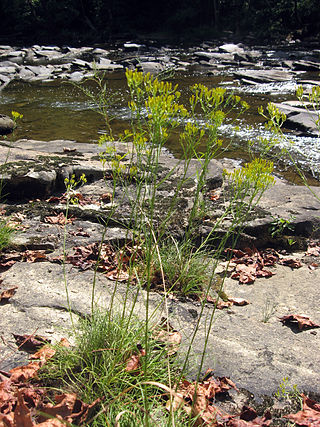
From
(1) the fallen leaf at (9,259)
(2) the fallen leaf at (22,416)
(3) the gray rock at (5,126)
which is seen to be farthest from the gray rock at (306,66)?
(2) the fallen leaf at (22,416)

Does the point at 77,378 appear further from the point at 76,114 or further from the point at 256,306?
the point at 76,114

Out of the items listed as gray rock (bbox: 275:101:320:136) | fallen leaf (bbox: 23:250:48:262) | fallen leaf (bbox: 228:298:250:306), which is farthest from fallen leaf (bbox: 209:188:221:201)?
gray rock (bbox: 275:101:320:136)

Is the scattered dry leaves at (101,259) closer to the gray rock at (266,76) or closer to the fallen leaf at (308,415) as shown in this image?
the fallen leaf at (308,415)

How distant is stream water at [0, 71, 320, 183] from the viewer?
7.96m

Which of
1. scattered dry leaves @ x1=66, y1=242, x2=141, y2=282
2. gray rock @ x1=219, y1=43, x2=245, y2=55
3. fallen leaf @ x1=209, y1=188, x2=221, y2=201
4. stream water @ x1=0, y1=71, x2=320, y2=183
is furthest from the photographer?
gray rock @ x1=219, y1=43, x2=245, y2=55

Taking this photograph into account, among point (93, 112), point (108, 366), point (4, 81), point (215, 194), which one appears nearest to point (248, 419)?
point (108, 366)

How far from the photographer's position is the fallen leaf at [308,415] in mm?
2016

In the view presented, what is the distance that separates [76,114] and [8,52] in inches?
556

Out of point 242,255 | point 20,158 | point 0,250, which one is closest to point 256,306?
point 242,255

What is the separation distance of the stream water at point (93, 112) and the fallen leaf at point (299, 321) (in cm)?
331

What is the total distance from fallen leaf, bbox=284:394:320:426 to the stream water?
4.15 meters

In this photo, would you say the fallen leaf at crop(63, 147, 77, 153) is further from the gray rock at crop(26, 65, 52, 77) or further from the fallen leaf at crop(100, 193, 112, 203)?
the gray rock at crop(26, 65, 52, 77)

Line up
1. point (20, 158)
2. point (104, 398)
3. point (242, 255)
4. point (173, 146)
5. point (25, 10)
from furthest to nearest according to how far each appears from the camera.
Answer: point (25, 10) < point (173, 146) < point (20, 158) < point (242, 255) < point (104, 398)

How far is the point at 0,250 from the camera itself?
3.21m
